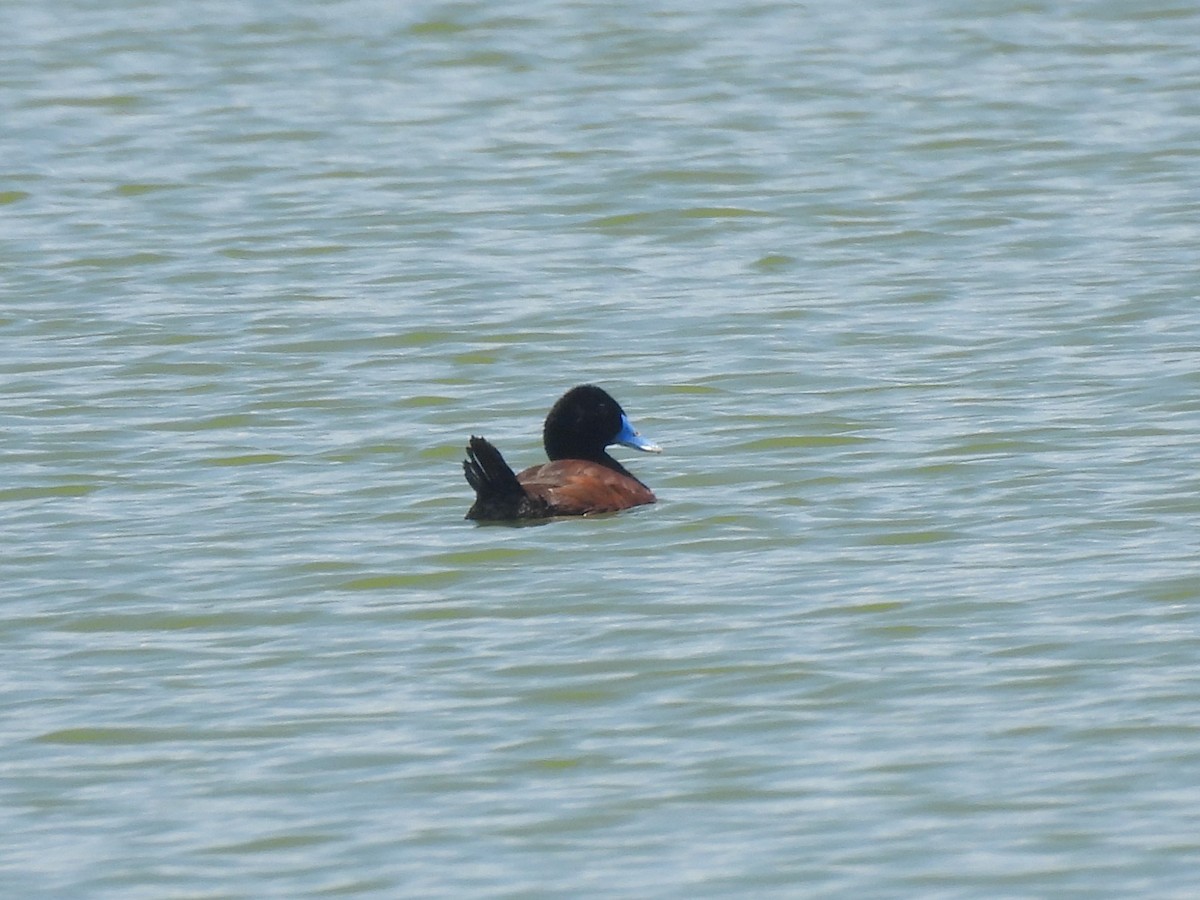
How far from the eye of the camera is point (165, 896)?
6.42m

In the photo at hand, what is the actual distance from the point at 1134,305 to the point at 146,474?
493cm

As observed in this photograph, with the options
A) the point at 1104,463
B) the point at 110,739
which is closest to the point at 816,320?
the point at 1104,463

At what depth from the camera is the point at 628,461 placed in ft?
Answer: 37.8

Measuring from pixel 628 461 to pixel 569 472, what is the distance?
139 cm

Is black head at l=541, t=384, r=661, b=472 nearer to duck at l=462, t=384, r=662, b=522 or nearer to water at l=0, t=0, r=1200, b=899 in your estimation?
duck at l=462, t=384, r=662, b=522

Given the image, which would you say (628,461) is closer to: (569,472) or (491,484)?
(569,472)

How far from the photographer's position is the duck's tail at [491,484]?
952 centimetres

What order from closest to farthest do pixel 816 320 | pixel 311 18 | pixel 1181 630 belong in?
pixel 1181 630 → pixel 816 320 → pixel 311 18

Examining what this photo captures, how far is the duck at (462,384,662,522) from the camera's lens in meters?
9.62

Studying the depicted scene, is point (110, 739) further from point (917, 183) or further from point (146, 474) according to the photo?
point (917, 183)

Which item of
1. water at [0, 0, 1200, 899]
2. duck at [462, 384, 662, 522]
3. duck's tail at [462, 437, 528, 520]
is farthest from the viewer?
duck at [462, 384, 662, 522]

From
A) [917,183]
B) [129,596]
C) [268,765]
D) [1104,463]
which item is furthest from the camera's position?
[917,183]

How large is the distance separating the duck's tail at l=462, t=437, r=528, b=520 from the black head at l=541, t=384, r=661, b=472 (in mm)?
844

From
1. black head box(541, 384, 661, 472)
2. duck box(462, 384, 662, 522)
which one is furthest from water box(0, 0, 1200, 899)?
black head box(541, 384, 661, 472)
